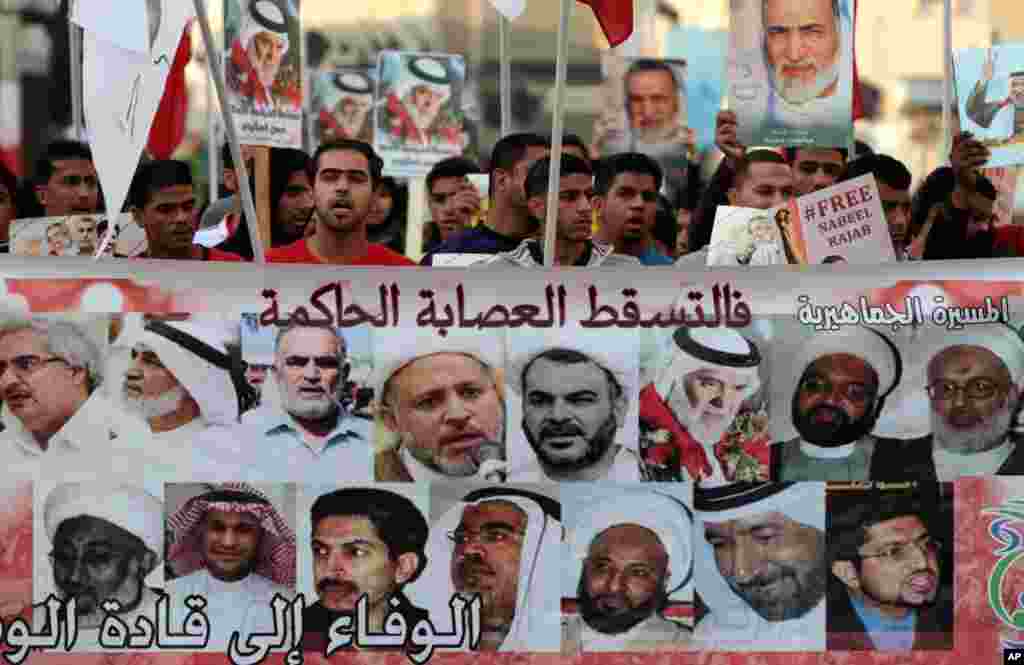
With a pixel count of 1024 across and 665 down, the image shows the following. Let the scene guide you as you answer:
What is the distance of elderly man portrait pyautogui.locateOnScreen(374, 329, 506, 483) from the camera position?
463 centimetres

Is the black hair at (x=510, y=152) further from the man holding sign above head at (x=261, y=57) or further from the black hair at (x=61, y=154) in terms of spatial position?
the man holding sign above head at (x=261, y=57)

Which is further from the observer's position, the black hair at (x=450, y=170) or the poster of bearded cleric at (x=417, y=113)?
the poster of bearded cleric at (x=417, y=113)

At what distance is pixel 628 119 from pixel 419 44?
22.1 m

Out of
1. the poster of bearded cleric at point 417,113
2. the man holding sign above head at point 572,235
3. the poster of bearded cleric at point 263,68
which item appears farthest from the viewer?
the poster of bearded cleric at point 417,113

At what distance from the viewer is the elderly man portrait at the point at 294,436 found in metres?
Result: 4.59

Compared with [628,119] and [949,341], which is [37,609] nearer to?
[949,341]

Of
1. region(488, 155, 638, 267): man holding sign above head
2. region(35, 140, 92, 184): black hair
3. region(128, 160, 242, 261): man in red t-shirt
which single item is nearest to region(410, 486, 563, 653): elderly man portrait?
region(488, 155, 638, 267): man holding sign above head

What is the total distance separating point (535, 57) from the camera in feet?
104

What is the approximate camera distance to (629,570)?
467cm

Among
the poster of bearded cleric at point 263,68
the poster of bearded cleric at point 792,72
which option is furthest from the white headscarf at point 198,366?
the poster of bearded cleric at point 263,68

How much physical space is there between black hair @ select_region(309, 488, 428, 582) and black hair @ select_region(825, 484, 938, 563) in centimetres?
88

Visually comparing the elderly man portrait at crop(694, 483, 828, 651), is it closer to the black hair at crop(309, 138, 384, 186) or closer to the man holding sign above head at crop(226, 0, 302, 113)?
the black hair at crop(309, 138, 384, 186)

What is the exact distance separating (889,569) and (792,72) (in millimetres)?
3601

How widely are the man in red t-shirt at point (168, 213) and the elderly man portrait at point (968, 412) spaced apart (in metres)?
2.32
